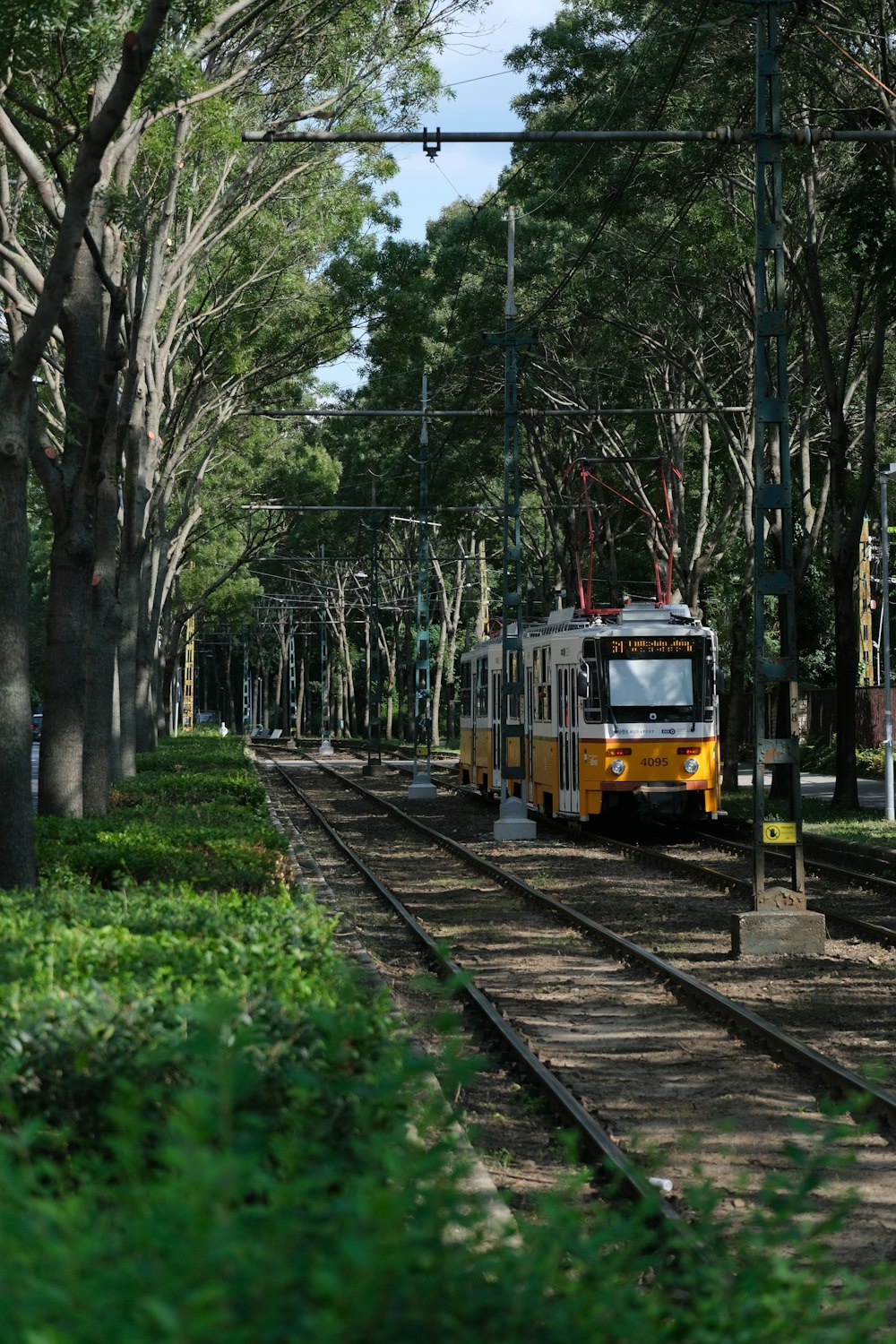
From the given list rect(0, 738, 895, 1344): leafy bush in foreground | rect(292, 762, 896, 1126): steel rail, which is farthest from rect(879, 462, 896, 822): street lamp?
rect(0, 738, 895, 1344): leafy bush in foreground

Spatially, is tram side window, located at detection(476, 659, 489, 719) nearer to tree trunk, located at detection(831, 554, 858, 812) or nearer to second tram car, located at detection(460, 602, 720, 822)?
second tram car, located at detection(460, 602, 720, 822)

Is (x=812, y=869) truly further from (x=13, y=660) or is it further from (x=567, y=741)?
(x=13, y=660)

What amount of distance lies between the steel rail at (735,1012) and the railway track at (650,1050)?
0.04ft

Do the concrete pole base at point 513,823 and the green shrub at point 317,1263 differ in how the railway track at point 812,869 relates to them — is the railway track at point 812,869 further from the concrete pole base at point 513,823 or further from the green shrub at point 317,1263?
the green shrub at point 317,1263

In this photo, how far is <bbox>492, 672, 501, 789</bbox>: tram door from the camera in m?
33.0

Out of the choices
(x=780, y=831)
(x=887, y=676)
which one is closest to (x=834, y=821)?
(x=887, y=676)

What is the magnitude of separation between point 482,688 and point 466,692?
8.06 feet

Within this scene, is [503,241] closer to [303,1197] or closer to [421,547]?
[421,547]

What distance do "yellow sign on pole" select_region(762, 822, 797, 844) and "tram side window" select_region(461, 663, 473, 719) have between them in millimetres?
22222

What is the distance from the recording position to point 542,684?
1145 inches

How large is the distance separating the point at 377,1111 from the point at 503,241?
109 feet

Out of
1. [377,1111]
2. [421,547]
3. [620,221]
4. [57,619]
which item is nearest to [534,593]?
[421,547]

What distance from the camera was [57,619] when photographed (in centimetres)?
1563

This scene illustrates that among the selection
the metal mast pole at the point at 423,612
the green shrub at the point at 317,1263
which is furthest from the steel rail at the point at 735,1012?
the metal mast pole at the point at 423,612
